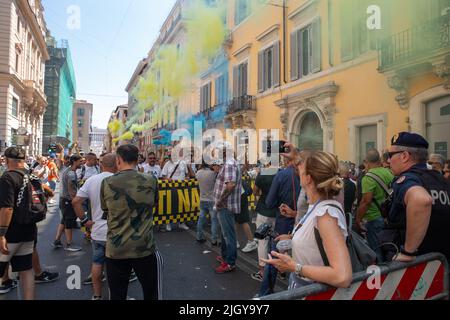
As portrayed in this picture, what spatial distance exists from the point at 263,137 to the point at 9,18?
2276 cm

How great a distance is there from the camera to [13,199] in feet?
9.93

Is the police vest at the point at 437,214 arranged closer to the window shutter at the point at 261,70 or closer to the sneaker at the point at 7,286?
the sneaker at the point at 7,286

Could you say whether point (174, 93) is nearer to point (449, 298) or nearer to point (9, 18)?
point (9, 18)

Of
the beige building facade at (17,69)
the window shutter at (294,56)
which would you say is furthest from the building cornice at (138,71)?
the window shutter at (294,56)

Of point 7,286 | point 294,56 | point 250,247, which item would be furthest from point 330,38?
point 7,286

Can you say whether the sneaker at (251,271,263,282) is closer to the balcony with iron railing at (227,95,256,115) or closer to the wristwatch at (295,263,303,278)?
the wristwatch at (295,263,303,278)

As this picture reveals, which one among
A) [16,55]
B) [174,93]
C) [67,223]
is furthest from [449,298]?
[16,55]

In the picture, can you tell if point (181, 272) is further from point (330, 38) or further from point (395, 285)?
point (330, 38)

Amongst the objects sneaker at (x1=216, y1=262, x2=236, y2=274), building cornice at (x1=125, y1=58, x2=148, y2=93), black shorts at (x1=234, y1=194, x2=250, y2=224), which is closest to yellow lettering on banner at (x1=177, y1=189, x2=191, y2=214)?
black shorts at (x1=234, y1=194, x2=250, y2=224)

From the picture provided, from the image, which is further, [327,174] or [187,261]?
[187,261]

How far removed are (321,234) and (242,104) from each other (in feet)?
47.7

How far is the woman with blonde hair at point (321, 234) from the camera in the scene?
1557mm

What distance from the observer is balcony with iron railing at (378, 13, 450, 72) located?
7.08m
